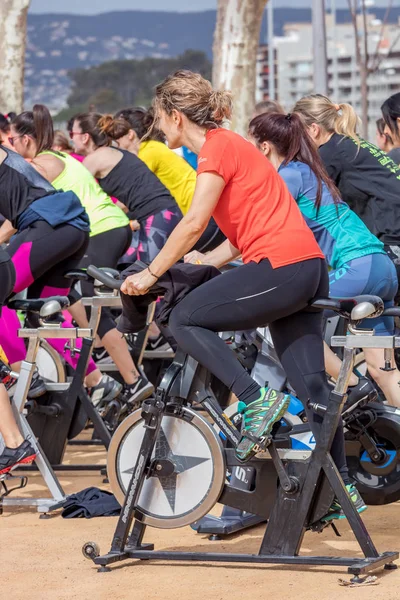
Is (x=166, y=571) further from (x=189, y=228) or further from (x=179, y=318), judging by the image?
(x=189, y=228)

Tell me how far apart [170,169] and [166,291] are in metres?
4.51

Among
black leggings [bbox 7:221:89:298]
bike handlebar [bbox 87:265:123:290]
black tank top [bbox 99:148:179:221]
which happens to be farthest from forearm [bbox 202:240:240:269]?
black tank top [bbox 99:148:179:221]

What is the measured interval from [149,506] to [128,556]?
0.76 feet

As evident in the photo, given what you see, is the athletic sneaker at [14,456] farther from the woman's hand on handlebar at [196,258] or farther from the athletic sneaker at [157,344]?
the athletic sneaker at [157,344]

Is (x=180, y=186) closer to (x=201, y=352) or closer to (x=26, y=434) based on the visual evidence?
(x=26, y=434)

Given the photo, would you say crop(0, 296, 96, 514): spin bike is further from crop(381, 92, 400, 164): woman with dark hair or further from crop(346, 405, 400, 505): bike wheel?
crop(381, 92, 400, 164): woman with dark hair

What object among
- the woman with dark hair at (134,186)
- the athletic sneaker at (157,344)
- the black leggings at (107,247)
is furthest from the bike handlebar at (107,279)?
the athletic sneaker at (157,344)

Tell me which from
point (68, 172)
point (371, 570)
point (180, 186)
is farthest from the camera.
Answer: point (180, 186)

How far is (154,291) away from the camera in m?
4.85

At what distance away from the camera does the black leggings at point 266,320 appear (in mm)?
4645

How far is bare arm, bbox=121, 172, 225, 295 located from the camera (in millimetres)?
4641

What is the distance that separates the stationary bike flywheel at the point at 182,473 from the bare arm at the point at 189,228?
0.60 metres

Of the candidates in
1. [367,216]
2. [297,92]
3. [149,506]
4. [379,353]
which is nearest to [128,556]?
[149,506]

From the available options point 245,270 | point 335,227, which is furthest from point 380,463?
point 245,270
